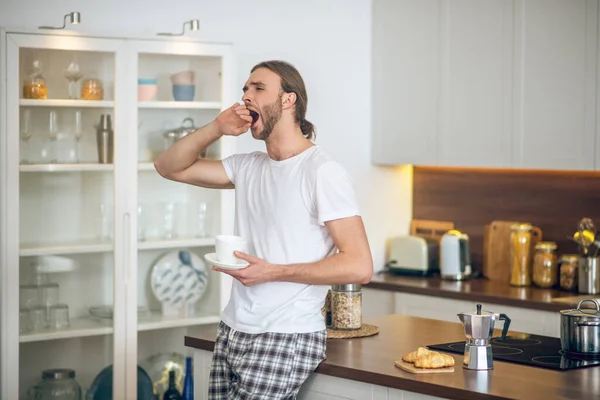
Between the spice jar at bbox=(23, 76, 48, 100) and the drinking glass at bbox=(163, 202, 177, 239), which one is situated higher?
the spice jar at bbox=(23, 76, 48, 100)

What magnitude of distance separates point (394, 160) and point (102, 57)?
1824 mm

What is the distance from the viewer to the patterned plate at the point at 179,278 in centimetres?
458

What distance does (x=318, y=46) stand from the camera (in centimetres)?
522

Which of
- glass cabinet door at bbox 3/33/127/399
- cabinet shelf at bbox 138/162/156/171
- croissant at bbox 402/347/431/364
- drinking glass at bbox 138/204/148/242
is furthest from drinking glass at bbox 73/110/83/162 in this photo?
croissant at bbox 402/347/431/364

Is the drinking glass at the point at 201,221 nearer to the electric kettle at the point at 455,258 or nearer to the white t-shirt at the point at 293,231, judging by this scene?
the electric kettle at the point at 455,258

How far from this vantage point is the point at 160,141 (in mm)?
4566

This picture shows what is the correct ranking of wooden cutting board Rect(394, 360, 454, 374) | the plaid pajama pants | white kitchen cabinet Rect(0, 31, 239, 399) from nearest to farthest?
1. wooden cutting board Rect(394, 360, 454, 374)
2. the plaid pajama pants
3. white kitchen cabinet Rect(0, 31, 239, 399)

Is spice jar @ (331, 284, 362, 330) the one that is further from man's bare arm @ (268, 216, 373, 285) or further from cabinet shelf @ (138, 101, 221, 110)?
cabinet shelf @ (138, 101, 221, 110)

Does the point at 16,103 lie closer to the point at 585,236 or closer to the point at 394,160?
the point at 394,160

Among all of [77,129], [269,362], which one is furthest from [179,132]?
[269,362]

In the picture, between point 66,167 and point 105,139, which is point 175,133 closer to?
point 105,139

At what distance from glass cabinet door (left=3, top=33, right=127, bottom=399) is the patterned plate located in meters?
0.25

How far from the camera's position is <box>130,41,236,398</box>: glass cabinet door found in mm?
4512

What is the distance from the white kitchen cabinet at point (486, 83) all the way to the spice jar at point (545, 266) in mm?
422
